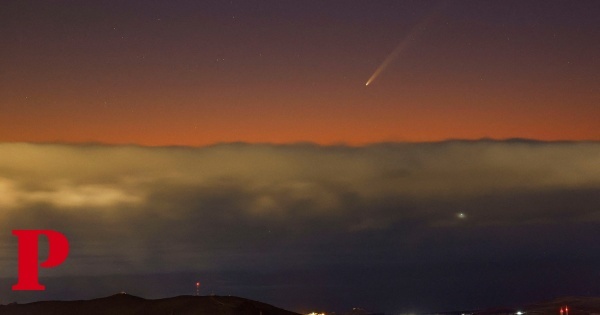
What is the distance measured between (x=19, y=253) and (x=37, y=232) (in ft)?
13.4

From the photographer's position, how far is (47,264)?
393 feet

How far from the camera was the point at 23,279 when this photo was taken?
125688 mm

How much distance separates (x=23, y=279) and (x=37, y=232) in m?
8.65

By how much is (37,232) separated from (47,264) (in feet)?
17.7

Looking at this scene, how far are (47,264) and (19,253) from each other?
5648mm

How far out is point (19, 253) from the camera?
402 feet

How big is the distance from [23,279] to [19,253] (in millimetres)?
5313

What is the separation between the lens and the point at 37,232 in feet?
401
